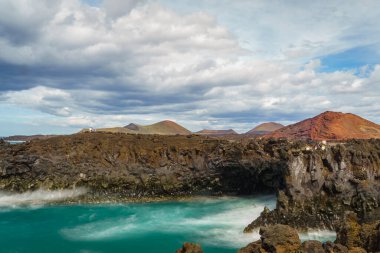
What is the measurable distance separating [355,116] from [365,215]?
121 ft

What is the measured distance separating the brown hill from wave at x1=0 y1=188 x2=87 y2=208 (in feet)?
101

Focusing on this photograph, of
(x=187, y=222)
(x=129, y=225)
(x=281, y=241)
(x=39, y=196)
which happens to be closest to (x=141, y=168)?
(x=39, y=196)

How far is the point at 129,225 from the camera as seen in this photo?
2341 cm

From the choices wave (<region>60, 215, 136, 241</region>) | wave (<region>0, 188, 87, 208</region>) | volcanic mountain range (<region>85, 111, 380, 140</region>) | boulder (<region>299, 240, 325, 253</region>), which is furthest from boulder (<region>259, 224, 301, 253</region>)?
volcanic mountain range (<region>85, 111, 380, 140</region>)

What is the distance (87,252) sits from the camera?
18.4 m

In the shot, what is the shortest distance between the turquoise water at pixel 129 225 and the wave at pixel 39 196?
0.36ft

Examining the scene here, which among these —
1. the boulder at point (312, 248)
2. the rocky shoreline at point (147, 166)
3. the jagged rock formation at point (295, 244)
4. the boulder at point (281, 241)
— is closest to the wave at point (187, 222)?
the rocky shoreline at point (147, 166)

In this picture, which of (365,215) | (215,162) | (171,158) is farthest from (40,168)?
(365,215)

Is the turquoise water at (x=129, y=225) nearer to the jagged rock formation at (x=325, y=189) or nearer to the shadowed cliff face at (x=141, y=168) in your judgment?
the jagged rock formation at (x=325, y=189)

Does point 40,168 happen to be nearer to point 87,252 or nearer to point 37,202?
point 37,202

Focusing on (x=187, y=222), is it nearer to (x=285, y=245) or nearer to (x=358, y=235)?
(x=358, y=235)

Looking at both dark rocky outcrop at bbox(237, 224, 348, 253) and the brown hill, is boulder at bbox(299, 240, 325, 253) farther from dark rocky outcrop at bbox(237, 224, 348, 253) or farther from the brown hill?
the brown hill

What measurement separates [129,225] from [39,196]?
1131cm

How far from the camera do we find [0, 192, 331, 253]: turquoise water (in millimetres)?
19453
